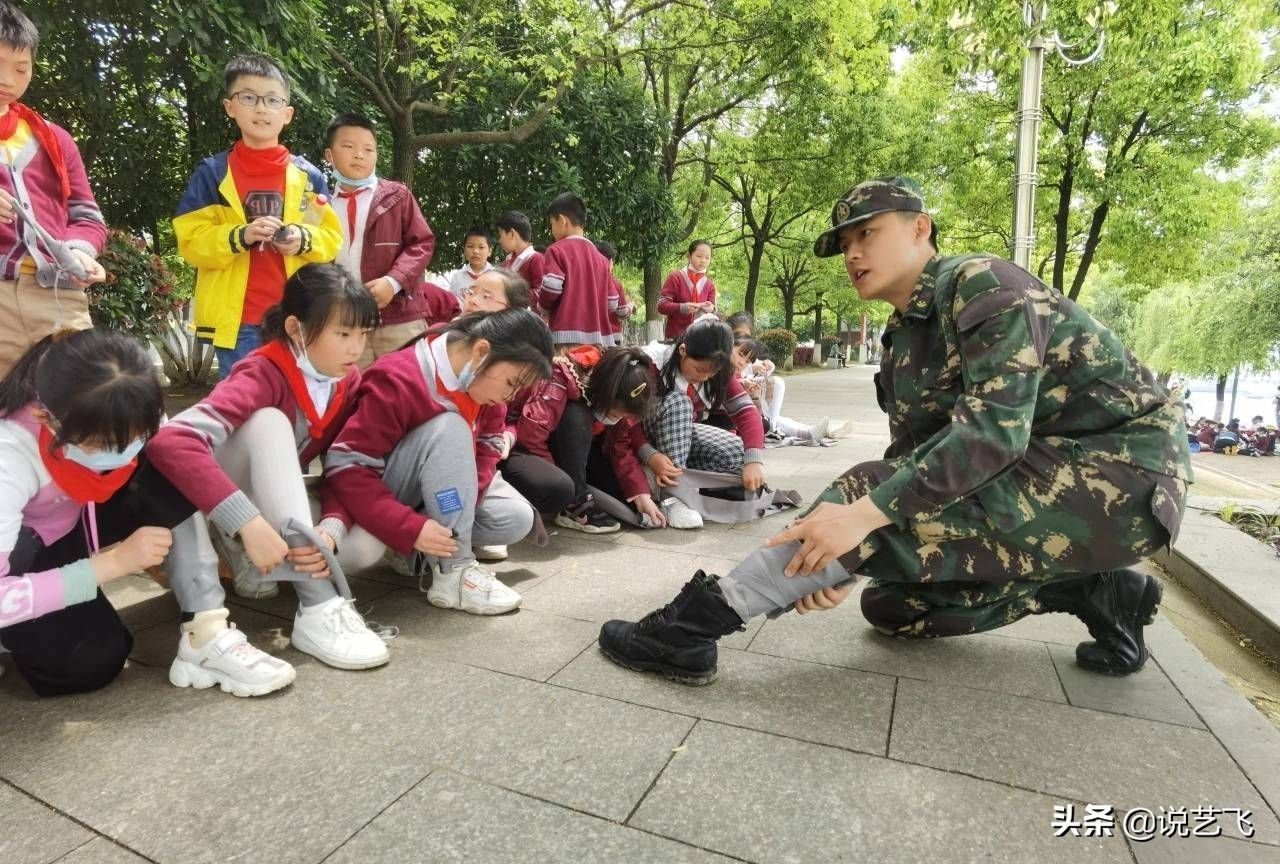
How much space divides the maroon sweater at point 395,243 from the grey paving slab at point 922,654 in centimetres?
243

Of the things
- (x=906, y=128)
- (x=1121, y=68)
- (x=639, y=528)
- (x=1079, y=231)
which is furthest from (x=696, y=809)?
(x=1079, y=231)

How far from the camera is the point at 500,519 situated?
289 centimetres

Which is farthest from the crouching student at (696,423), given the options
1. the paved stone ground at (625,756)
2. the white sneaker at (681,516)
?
the paved stone ground at (625,756)

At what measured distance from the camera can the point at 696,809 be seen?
155 centimetres

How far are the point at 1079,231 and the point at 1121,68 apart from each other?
5.87 m

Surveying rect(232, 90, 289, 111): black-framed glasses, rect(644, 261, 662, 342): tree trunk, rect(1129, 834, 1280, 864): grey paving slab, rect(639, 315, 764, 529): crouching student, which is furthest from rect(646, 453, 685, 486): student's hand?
rect(644, 261, 662, 342): tree trunk

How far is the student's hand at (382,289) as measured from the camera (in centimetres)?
356

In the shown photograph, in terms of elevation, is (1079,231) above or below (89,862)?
above

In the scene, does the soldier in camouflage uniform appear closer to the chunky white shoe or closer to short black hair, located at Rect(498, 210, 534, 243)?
the chunky white shoe

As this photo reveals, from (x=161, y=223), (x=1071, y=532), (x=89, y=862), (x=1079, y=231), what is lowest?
(x=89, y=862)

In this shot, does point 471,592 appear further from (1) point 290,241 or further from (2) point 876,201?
(2) point 876,201

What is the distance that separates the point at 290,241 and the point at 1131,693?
3269 mm

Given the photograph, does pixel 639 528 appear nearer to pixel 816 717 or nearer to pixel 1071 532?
pixel 816 717

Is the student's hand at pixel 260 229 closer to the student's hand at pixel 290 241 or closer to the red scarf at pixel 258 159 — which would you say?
the student's hand at pixel 290 241
